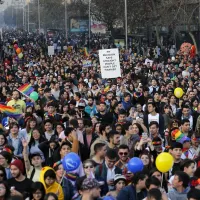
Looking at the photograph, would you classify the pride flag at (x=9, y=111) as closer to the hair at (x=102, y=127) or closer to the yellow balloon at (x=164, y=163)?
the hair at (x=102, y=127)

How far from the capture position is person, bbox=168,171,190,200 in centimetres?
794

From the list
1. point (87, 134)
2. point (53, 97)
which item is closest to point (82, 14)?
point (53, 97)

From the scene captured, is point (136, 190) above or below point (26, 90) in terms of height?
below

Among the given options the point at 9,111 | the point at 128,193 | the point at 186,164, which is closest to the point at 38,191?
the point at 128,193

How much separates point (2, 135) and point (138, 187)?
10.7 feet

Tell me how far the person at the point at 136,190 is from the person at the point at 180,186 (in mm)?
313

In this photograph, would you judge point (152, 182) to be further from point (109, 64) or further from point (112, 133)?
point (109, 64)

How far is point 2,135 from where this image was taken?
1057 cm

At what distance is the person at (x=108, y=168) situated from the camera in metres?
8.77

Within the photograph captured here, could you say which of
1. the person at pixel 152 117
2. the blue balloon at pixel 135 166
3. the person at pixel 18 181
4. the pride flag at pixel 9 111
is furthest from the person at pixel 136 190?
the pride flag at pixel 9 111

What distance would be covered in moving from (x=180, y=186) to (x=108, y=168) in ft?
3.93

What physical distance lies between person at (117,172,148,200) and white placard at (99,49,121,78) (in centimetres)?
1176

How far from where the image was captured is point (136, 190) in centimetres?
794

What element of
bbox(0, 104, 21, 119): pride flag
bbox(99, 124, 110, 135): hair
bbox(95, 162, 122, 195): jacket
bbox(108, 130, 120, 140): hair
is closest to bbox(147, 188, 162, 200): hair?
bbox(95, 162, 122, 195): jacket
